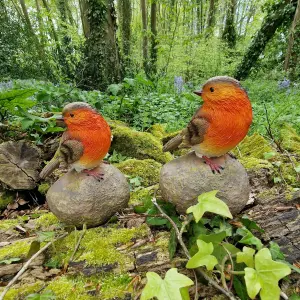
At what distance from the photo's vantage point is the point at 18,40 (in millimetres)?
8312

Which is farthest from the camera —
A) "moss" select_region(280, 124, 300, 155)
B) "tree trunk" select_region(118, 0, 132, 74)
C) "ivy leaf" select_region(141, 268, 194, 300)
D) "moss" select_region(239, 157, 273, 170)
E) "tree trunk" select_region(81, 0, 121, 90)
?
"tree trunk" select_region(118, 0, 132, 74)

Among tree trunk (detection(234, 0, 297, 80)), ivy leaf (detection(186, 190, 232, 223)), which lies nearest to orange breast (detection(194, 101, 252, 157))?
ivy leaf (detection(186, 190, 232, 223))

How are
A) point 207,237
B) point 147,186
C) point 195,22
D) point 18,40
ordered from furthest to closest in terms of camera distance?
point 195,22 → point 18,40 → point 147,186 → point 207,237

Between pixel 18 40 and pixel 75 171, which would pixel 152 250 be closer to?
pixel 75 171

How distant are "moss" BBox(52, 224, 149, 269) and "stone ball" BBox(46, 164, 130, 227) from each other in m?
0.08

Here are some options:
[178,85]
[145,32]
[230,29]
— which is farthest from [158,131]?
[230,29]

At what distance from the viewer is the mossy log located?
82.2 inches

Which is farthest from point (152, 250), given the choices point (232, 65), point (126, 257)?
point (232, 65)

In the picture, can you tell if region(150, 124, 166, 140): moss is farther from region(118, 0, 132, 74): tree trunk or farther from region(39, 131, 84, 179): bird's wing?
region(118, 0, 132, 74): tree trunk

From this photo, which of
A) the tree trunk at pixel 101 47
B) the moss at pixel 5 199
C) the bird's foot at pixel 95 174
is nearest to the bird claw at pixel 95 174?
the bird's foot at pixel 95 174

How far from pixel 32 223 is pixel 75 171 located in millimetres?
588

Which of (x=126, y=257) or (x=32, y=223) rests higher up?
(x=126, y=257)

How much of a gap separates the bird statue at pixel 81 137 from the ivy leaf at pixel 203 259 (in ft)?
2.40

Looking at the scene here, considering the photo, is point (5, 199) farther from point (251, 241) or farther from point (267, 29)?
point (267, 29)
